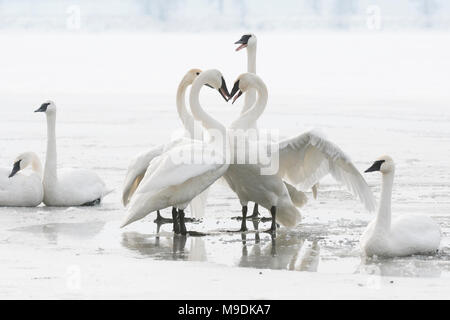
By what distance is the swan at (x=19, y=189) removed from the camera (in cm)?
990

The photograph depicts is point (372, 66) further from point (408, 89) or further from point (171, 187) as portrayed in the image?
point (171, 187)

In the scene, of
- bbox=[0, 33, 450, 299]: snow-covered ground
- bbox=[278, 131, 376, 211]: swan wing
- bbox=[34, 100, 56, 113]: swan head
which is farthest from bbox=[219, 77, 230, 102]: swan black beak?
bbox=[34, 100, 56, 113]: swan head

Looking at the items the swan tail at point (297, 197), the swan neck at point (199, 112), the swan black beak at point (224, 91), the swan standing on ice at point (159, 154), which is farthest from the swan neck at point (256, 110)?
the swan tail at point (297, 197)

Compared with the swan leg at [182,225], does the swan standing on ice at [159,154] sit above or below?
above

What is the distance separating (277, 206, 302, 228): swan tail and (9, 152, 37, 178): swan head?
2.85 m

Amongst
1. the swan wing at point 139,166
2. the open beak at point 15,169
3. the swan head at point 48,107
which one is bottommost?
the open beak at point 15,169

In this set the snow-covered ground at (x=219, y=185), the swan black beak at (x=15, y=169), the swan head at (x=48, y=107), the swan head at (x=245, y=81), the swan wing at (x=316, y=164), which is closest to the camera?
the snow-covered ground at (x=219, y=185)

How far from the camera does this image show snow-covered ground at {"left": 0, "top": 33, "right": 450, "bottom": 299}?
664 centimetres

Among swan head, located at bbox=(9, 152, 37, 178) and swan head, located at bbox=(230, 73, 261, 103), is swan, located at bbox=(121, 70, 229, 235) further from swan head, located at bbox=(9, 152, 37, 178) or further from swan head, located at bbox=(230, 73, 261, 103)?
swan head, located at bbox=(9, 152, 37, 178)

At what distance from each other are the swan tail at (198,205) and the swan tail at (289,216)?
747mm

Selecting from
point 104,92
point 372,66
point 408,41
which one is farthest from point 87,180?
point 408,41

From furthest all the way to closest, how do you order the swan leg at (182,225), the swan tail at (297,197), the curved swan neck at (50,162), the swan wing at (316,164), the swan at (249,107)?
the curved swan neck at (50,162) → the swan tail at (297,197) → the swan at (249,107) → the swan wing at (316,164) → the swan leg at (182,225)

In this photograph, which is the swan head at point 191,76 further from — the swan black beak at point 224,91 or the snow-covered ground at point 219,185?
the snow-covered ground at point 219,185

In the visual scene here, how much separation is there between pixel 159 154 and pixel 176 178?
1055 millimetres
